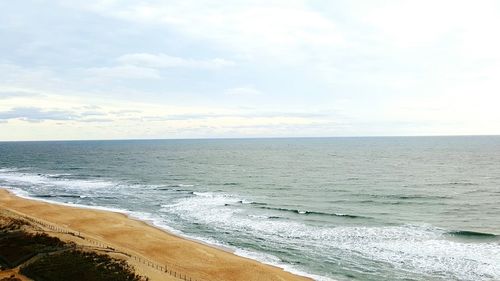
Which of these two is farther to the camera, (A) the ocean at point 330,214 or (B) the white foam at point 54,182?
(B) the white foam at point 54,182

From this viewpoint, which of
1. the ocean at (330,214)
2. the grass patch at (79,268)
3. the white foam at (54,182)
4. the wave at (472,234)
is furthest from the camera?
the white foam at (54,182)

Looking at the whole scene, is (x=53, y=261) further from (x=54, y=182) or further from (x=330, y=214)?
(x=54, y=182)

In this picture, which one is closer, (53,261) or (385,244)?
(53,261)

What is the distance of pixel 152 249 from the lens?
3788 cm

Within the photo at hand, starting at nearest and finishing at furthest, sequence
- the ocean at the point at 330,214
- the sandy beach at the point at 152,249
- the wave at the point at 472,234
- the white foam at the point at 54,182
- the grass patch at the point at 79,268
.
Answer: the grass patch at the point at 79,268 → the sandy beach at the point at 152,249 → the ocean at the point at 330,214 → the wave at the point at 472,234 → the white foam at the point at 54,182

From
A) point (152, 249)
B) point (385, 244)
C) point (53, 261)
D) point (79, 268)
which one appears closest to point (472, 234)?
point (385, 244)

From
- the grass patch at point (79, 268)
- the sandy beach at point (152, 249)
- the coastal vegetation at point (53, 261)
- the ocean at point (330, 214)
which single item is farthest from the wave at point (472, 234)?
the grass patch at point (79, 268)

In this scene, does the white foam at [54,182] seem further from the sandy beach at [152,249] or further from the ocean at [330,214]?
the sandy beach at [152,249]

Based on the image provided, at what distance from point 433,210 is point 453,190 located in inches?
772

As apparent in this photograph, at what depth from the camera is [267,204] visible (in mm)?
58750

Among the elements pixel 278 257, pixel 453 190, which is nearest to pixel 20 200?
pixel 278 257

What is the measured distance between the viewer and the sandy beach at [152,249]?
3131 centimetres

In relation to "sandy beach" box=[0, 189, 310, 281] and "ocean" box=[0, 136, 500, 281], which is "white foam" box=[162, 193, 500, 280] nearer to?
"ocean" box=[0, 136, 500, 281]

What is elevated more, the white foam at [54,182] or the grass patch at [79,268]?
the grass patch at [79,268]
